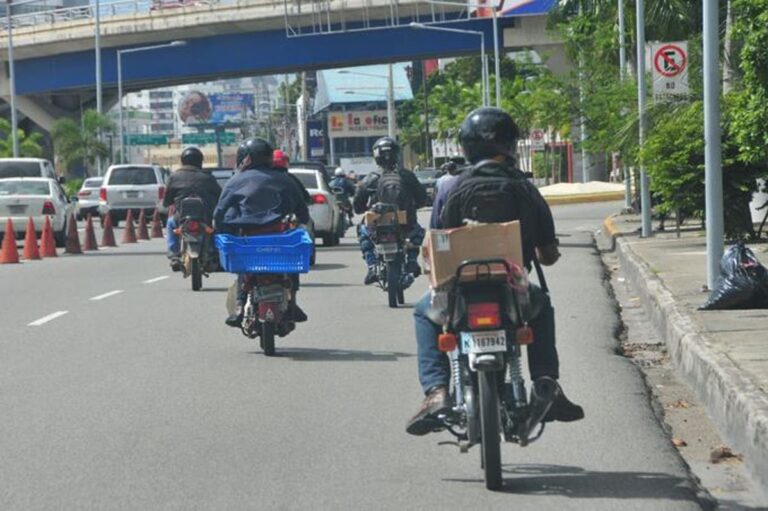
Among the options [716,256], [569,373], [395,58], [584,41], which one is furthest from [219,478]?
[395,58]

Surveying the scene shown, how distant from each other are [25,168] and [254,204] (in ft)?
96.0

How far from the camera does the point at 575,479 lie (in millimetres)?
8820

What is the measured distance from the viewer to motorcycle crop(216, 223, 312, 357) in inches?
563

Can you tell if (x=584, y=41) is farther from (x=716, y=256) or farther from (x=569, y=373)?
(x=569, y=373)

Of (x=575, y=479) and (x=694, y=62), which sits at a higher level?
(x=694, y=62)

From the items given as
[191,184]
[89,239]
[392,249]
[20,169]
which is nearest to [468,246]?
[392,249]

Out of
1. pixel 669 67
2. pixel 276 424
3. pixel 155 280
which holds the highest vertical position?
pixel 669 67

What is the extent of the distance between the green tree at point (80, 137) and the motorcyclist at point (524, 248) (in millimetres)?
74516

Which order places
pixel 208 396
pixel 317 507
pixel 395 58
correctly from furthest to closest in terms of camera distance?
pixel 395 58 → pixel 208 396 → pixel 317 507

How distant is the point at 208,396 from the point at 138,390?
2.06ft

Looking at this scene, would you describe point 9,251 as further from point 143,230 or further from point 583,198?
point 583,198

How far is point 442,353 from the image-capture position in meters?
8.77

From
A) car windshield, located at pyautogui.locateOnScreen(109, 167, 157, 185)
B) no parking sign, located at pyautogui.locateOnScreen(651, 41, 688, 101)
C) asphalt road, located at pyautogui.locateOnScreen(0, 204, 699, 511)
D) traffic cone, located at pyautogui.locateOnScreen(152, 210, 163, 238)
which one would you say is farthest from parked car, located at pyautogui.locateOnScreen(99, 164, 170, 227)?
asphalt road, located at pyautogui.locateOnScreen(0, 204, 699, 511)

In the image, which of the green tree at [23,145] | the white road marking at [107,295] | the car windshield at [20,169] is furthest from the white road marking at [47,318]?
the green tree at [23,145]
